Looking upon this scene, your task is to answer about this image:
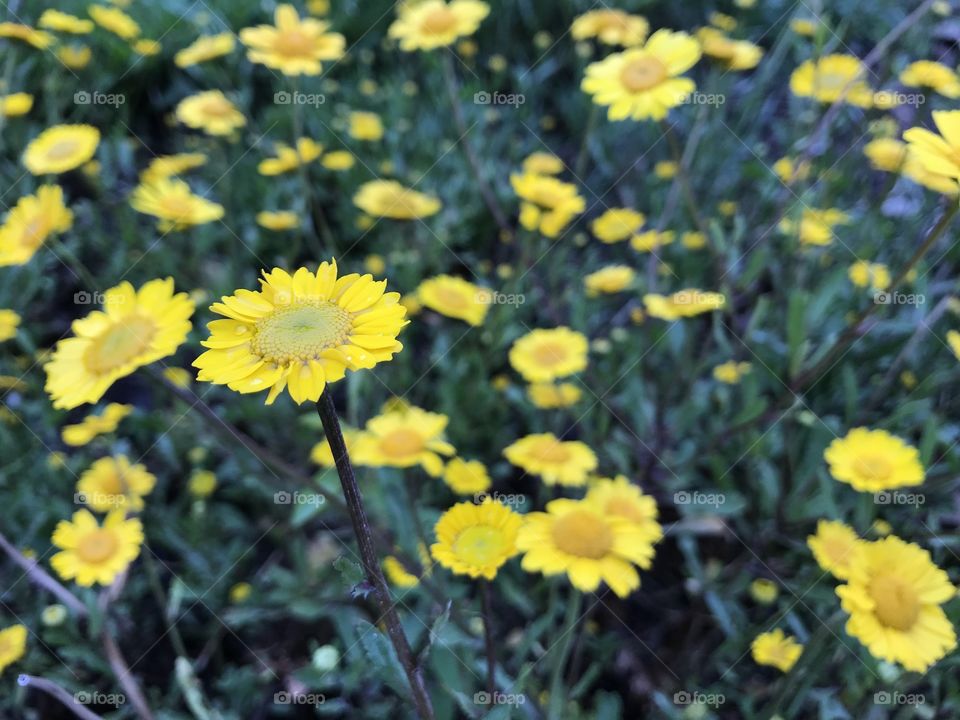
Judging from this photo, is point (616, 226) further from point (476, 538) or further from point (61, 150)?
point (61, 150)

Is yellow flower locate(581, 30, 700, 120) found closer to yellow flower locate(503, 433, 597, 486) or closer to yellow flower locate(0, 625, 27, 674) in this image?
yellow flower locate(503, 433, 597, 486)

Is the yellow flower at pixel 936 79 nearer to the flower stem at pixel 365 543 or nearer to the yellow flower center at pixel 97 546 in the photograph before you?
the flower stem at pixel 365 543

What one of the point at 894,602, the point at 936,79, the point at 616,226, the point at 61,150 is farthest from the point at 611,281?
the point at 61,150

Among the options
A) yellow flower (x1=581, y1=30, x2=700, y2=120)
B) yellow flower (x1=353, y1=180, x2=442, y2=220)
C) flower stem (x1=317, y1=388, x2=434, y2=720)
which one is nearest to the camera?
flower stem (x1=317, y1=388, x2=434, y2=720)

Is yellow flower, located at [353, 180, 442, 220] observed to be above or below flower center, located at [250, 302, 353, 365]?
below

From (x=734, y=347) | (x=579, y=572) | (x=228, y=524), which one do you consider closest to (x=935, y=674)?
(x=579, y=572)

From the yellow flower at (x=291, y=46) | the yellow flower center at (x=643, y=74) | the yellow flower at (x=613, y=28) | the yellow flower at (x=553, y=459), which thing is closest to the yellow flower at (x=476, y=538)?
the yellow flower at (x=553, y=459)

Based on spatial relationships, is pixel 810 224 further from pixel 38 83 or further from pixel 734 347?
pixel 38 83

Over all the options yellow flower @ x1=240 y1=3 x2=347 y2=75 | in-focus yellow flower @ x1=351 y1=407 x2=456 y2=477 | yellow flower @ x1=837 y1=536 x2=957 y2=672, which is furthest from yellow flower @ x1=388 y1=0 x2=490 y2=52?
yellow flower @ x1=837 y1=536 x2=957 y2=672
